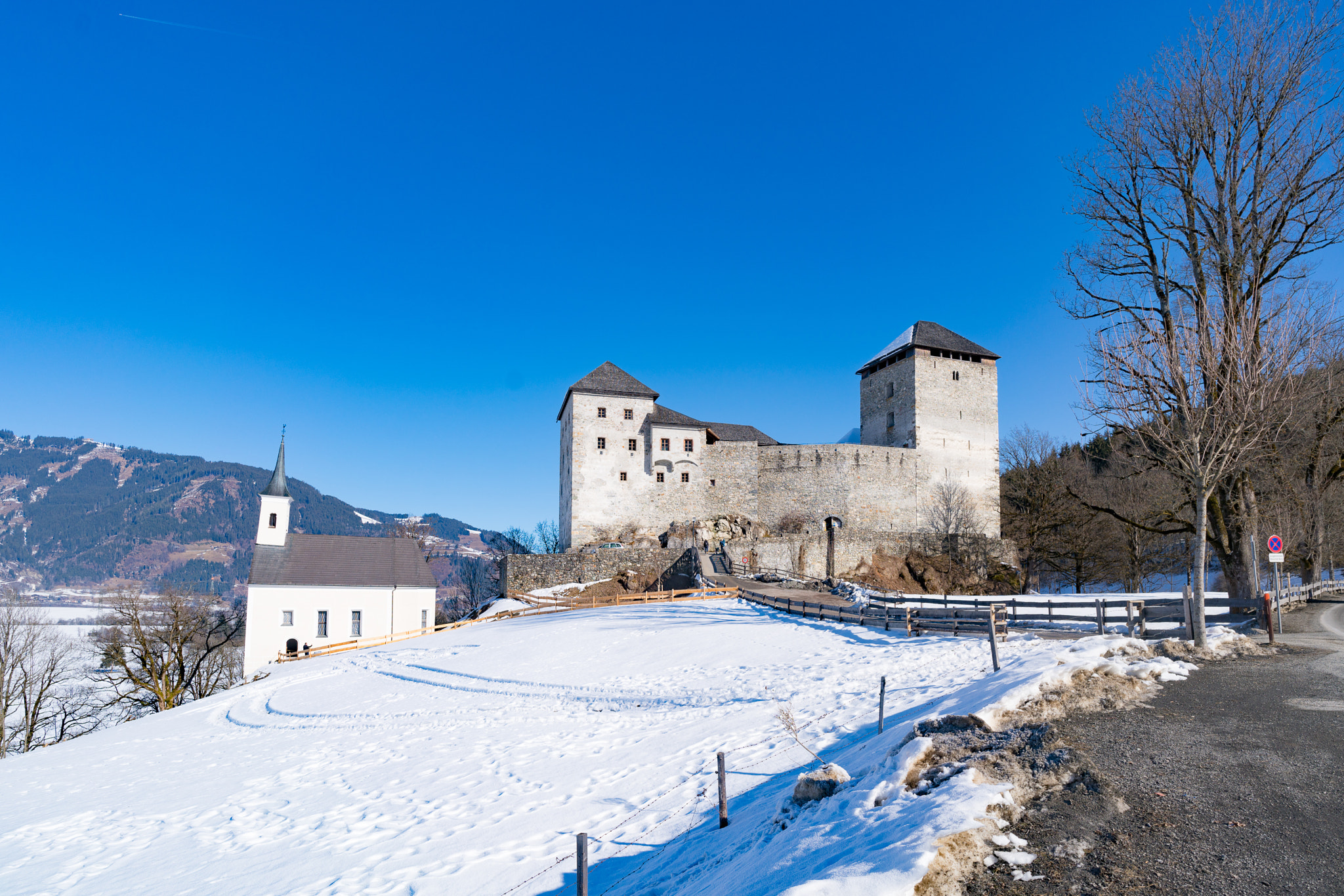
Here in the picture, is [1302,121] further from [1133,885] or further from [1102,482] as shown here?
[1102,482]

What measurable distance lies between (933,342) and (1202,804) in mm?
47638

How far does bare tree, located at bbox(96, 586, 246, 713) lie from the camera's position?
3303cm

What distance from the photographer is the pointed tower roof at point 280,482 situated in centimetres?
4531

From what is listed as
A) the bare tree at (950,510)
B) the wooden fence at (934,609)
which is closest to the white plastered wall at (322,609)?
the wooden fence at (934,609)

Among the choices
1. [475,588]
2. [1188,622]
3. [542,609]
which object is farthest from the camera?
[475,588]

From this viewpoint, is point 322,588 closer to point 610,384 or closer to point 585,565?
point 585,565

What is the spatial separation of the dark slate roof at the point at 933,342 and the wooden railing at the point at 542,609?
25438 mm

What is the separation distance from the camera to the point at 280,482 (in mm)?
46406

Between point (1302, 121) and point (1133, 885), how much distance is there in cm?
1835

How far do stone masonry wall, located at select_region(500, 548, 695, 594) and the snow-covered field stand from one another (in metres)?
19.4

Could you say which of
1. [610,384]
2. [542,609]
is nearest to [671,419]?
[610,384]

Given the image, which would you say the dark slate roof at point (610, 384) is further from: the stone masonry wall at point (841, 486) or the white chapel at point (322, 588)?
the white chapel at point (322, 588)

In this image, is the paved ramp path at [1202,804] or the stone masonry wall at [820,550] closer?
the paved ramp path at [1202,804]

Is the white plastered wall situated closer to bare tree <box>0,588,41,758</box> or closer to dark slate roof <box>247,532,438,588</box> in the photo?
dark slate roof <box>247,532,438,588</box>
